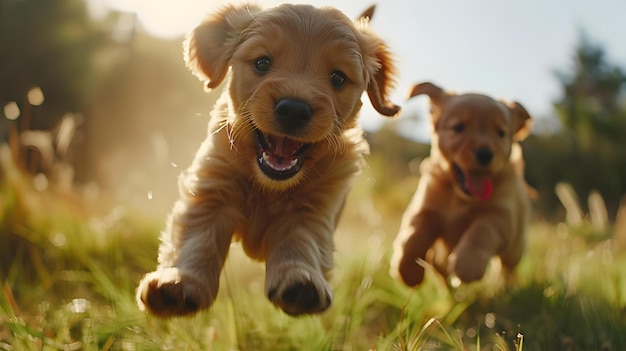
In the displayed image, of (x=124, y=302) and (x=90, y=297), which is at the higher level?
(x=124, y=302)

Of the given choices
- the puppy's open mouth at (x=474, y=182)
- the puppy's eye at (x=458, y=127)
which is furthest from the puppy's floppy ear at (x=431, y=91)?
the puppy's open mouth at (x=474, y=182)

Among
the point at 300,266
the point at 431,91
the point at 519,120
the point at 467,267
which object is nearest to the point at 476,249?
the point at 467,267

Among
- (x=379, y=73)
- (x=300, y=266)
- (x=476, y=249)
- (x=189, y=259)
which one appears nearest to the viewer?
(x=300, y=266)

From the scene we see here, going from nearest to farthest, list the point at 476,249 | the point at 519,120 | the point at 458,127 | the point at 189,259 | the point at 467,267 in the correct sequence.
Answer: the point at 189,259
the point at 467,267
the point at 476,249
the point at 458,127
the point at 519,120

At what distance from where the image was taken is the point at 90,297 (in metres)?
4.17

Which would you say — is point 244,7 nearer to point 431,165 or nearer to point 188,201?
point 188,201

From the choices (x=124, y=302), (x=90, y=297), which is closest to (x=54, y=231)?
(x=90, y=297)

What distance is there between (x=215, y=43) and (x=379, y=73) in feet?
2.85

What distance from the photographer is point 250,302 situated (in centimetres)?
377

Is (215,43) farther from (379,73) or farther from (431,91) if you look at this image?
(431,91)

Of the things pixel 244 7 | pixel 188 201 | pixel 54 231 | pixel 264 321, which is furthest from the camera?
pixel 54 231

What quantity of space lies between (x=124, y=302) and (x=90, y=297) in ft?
3.58

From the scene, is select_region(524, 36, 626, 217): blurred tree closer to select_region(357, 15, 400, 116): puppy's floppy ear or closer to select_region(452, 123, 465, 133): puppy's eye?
select_region(452, 123, 465, 133): puppy's eye

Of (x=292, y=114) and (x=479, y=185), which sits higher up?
(x=292, y=114)
